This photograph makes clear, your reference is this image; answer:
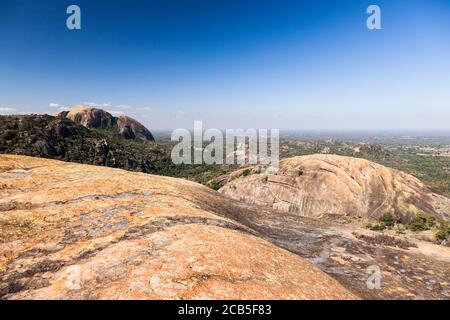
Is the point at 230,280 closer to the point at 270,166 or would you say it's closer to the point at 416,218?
the point at 416,218

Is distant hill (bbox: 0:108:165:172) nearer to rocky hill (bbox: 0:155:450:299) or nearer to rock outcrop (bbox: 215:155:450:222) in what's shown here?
rock outcrop (bbox: 215:155:450:222)

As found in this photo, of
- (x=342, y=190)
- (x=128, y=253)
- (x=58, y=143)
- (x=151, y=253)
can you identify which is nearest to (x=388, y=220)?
(x=342, y=190)

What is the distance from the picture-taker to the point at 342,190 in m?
64.8

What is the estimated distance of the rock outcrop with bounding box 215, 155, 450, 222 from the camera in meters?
60.4

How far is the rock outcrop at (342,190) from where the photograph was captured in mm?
60406

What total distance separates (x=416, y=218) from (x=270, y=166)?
37.1 metres

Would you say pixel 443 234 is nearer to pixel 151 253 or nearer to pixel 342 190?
pixel 342 190

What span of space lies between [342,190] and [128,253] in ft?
207

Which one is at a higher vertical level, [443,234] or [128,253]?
[128,253]

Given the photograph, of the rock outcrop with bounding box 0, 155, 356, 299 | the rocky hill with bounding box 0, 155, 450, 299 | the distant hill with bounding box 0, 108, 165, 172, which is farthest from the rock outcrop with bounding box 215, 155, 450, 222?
the distant hill with bounding box 0, 108, 165, 172

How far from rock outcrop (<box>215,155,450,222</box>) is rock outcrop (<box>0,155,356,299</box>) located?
55.9m
